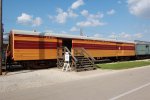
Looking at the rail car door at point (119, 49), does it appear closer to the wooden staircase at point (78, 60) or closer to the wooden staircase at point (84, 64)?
the wooden staircase at point (78, 60)

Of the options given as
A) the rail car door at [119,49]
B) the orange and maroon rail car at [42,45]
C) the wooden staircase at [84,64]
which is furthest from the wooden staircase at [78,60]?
the rail car door at [119,49]

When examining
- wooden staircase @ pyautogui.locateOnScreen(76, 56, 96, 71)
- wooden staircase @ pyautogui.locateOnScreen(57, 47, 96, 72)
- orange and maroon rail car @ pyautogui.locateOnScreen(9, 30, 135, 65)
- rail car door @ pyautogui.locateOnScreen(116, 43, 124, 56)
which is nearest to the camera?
orange and maroon rail car @ pyautogui.locateOnScreen(9, 30, 135, 65)

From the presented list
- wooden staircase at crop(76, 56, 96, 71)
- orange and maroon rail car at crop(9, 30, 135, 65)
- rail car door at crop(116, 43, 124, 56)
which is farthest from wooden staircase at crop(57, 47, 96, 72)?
rail car door at crop(116, 43, 124, 56)

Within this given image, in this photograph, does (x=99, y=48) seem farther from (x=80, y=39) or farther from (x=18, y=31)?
(x=18, y=31)

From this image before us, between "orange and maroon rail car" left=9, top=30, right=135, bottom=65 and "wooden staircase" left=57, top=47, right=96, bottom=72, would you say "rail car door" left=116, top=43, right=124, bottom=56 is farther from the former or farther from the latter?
"wooden staircase" left=57, top=47, right=96, bottom=72

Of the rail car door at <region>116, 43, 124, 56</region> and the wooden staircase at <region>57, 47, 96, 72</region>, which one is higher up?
the rail car door at <region>116, 43, 124, 56</region>

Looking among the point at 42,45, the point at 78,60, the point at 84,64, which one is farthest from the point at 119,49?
the point at 42,45

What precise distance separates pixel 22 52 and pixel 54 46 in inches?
173

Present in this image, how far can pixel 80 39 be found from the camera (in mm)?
31672

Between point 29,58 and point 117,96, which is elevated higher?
point 29,58

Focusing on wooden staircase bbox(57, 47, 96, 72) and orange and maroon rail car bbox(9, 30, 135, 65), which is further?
wooden staircase bbox(57, 47, 96, 72)

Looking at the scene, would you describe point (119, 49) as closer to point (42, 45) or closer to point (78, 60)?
point (78, 60)

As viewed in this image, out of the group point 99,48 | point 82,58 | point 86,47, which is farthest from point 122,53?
point 82,58

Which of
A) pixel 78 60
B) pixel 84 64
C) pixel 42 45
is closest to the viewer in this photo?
pixel 78 60
